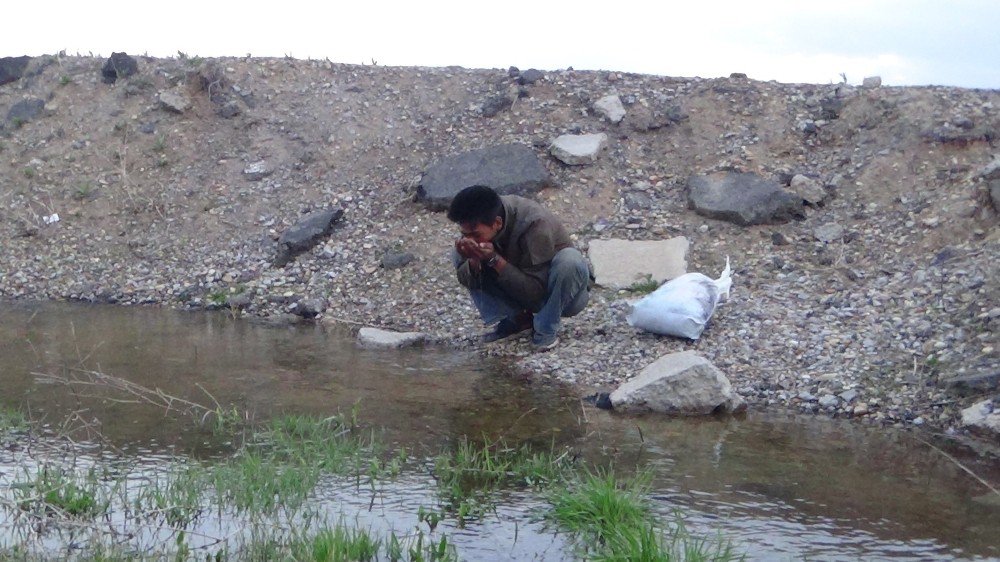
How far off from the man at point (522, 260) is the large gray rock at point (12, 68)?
8805mm

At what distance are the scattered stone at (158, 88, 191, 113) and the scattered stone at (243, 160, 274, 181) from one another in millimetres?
1517

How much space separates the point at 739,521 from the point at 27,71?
12.1 metres

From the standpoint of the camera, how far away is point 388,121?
1167 centimetres

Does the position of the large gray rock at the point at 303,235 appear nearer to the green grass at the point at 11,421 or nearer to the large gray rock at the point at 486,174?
the large gray rock at the point at 486,174

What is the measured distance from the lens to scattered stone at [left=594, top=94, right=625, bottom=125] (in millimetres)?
10609

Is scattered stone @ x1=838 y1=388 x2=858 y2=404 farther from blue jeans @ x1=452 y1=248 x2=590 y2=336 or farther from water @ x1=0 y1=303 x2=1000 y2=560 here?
blue jeans @ x1=452 y1=248 x2=590 y2=336

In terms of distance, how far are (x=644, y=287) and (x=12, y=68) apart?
9416 millimetres

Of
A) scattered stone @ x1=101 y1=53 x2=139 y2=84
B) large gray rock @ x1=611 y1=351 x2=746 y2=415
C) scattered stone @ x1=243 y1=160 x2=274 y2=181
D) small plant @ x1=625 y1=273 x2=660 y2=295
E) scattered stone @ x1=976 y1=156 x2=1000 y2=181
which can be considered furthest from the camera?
scattered stone @ x1=101 y1=53 x2=139 y2=84

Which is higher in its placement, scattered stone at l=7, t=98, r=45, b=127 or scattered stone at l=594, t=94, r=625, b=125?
scattered stone at l=594, t=94, r=625, b=125

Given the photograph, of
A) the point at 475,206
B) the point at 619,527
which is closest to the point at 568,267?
the point at 475,206

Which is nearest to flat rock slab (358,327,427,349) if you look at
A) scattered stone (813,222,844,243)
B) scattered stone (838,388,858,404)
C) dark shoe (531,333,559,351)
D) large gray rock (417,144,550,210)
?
dark shoe (531,333,559,351)

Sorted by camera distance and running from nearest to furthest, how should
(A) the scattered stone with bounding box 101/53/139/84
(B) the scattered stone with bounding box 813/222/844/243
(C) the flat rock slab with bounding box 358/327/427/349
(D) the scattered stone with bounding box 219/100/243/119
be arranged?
(C) the flat rock slab with bounding box 358/327/427/349 < (B) the scattered stone with bounding box 813/222/844/243 < (D) the scattered stone with bounding box 219/100/243/119 < (A) the scattered stone with bounding box 101/53/139/84

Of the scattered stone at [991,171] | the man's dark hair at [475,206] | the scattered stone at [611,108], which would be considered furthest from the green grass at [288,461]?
the scattered stone at [611,108]

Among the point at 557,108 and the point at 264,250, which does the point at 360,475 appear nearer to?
the point at 264,250
